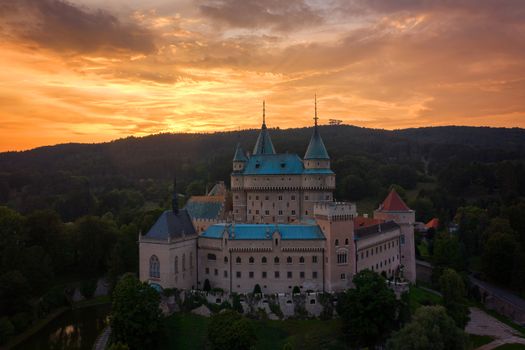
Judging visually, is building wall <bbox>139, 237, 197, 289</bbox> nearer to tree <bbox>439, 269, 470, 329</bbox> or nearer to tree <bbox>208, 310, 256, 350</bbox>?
tree <bbox>208, 310, 256, 350</bbox>

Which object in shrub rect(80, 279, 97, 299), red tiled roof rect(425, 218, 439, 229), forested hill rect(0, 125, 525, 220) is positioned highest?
forested hill rect(0, 125, 525, 220)

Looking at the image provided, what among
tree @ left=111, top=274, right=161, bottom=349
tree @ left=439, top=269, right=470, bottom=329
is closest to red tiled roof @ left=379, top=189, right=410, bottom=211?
tree @ left=439, top=269, right=470, bottom=329

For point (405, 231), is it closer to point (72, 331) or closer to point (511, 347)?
point (511, 347)

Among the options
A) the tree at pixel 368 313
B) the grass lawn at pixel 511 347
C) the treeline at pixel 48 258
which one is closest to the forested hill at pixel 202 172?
the treeline at pixel 48 258

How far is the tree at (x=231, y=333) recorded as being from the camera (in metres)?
41.9

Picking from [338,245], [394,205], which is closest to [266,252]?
[338,245]

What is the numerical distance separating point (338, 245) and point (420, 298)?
13.4 m

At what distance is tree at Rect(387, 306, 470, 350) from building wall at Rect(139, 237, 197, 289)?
2309cm

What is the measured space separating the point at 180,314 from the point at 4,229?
95.8ft

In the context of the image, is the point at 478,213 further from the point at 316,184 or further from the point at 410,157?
the point at 410,157

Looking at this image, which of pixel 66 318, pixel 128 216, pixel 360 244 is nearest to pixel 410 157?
pixel 128 216

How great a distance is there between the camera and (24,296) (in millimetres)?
57219

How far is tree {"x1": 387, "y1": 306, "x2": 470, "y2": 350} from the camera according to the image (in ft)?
129

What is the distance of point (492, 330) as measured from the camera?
55.1 metres
